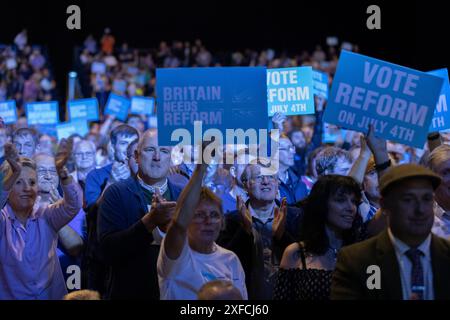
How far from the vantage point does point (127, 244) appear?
4.74 m

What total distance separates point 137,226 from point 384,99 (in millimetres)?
1763

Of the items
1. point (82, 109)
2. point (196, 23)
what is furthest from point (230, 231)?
point (196, 23)

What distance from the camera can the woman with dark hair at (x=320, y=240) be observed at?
439 cm

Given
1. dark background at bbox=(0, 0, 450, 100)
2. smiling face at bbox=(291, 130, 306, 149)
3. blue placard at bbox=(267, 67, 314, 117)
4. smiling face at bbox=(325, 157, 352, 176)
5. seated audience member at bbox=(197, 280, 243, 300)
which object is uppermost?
dark background at bbox=(0, 0, 450, 100)

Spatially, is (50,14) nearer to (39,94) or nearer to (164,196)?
(39,94)

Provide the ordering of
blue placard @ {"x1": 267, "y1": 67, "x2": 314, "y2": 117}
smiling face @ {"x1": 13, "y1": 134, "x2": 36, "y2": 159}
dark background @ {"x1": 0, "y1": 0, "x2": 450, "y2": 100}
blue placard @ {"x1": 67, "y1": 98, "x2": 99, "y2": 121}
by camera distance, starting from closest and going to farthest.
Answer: blue placard @ {"x1": 267, "y1": 67, "x2": 314, "y2": 117} < smiling face @ {"x1": 13, "y1": 134, "x2": 36, "y2": 159} < blue placard @ {"x1": 67, "y1": 98, "x2": 99, "y2": 121} < dark background @ {"x1": 0, "y1": 0, "x2": 450, "y2": 100}

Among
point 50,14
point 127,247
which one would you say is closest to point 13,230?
point 127,247

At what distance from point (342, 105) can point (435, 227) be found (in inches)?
38.9

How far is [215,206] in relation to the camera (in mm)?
4422

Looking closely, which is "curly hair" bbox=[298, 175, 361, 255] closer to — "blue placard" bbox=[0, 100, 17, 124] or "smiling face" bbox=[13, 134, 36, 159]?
"smiling face" bbox=[13, 134, 36, 159]

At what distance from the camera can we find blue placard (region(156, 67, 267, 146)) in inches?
208

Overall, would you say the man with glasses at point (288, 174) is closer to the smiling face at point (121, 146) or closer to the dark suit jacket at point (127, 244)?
the smiling face at point (121, 146)

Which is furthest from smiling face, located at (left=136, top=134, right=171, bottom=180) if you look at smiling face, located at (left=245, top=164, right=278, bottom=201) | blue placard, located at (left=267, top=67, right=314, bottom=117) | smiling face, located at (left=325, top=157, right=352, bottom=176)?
blue placard, located at (left=267, top=67, right=314, bottom=117)

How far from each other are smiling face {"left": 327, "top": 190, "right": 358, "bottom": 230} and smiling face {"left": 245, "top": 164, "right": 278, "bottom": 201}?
98 centimetres
